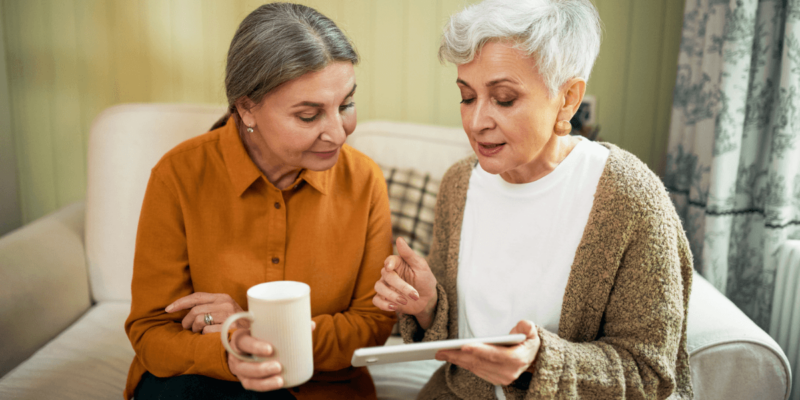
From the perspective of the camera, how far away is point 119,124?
1.75m

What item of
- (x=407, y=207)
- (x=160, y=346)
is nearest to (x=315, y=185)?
(x=160, y=346)

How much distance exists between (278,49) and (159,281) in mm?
558

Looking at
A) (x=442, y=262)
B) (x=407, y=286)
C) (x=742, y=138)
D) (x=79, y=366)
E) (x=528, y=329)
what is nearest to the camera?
(x=528, y=329)

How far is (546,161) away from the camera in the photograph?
1088 millimetres

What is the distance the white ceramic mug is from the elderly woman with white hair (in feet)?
0.83

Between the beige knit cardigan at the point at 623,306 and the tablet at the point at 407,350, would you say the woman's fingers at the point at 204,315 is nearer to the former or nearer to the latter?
the tablet at the point at 407,350

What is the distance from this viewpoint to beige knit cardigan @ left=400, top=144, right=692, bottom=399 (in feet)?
3.05

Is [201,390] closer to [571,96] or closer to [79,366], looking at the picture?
[79,366]

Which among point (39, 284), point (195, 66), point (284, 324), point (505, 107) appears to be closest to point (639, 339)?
point (505, 107)

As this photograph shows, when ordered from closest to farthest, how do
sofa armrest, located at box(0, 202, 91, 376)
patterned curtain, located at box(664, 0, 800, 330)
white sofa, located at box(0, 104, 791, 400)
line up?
white sofa, located at box(0, 104, 791, 400), sofa armrest, located at box(0, 202, 91, 376), patterned curtain, located at box(664, 0, 800, 330)

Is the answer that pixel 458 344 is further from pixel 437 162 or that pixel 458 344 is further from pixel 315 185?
pixel 437 162

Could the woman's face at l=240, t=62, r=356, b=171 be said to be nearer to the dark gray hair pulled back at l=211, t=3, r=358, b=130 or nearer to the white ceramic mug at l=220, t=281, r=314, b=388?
the dark gray hair pulled back at l=211, t=3, r=358, b=130

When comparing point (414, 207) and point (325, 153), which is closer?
point (325, 153)

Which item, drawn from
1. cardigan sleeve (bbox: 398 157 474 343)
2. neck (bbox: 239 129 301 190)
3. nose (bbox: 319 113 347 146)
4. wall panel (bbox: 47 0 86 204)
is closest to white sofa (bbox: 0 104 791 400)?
cardigan sleeve (bbox: 398 157 474 343)
